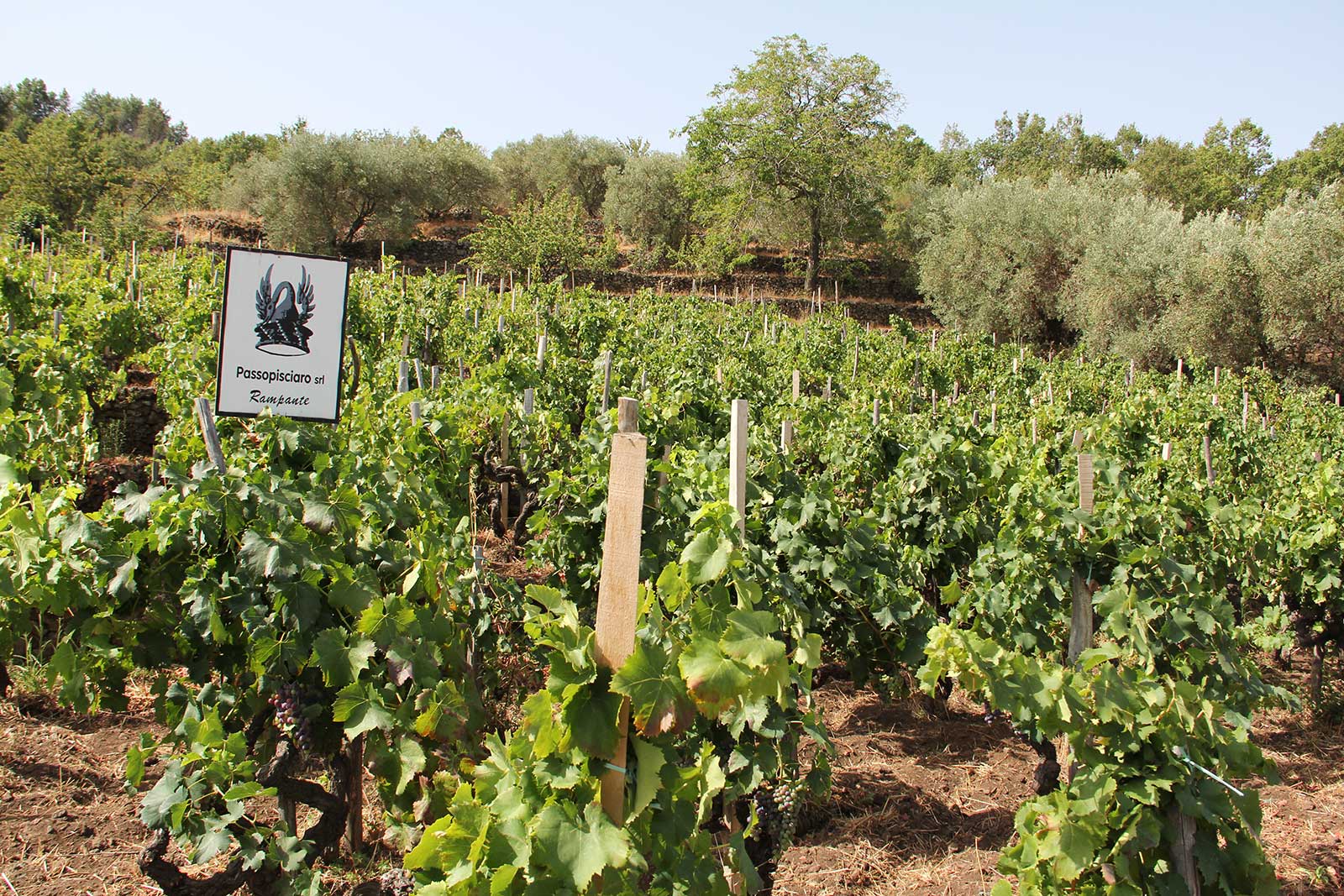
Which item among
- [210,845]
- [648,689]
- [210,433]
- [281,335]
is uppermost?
[281,335]

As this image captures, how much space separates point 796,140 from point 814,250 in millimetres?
3596

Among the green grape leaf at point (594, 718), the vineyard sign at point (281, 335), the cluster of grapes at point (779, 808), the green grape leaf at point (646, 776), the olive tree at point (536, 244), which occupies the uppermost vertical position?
the olive tree at point (536, 244)

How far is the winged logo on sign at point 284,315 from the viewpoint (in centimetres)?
357

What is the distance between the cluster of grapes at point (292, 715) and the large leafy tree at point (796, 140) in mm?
27861

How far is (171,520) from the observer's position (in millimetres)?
2717

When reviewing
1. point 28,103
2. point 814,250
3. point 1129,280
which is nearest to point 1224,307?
point 1129,280

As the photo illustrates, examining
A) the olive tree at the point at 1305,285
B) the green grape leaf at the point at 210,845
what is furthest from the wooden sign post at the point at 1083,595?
the olive tree at the point at 1305,285

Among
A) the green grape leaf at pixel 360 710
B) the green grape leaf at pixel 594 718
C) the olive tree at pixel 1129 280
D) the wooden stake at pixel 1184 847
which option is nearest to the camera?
the green grape leaf at pixel 594 718

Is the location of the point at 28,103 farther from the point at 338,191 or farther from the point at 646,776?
the point at 646,776

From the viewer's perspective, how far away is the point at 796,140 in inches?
1160

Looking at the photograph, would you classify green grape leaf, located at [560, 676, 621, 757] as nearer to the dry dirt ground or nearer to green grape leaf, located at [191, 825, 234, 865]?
green grape leaf, located at [191, 825, 234, 865]

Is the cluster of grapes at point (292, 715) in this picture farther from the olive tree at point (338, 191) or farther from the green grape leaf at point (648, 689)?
the olive tree at point (338, 191)

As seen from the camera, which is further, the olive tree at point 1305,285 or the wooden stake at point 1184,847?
the olive tree at point 1305,285

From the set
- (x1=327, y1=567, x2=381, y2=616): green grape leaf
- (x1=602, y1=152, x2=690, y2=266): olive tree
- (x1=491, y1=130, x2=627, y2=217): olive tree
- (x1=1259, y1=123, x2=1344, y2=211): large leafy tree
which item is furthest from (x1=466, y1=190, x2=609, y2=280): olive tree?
(x1=1259, y1=123, x2=1344, y2=211): large leafy tree
